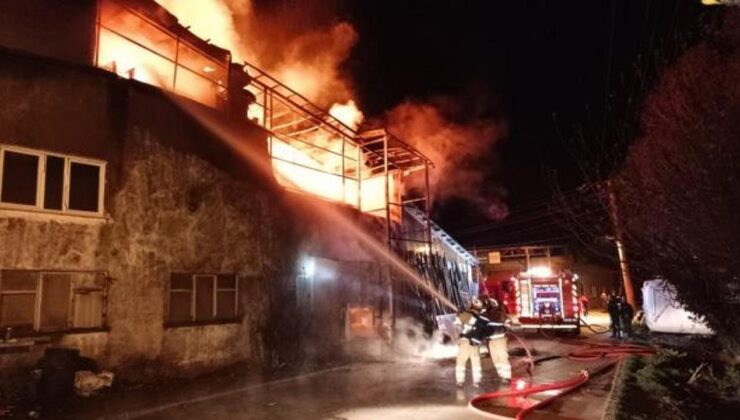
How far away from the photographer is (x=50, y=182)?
9305mm

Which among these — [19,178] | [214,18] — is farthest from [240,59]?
[19,178]

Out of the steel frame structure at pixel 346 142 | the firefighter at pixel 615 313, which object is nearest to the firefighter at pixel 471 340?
the steel frame structure at pixel 346 142

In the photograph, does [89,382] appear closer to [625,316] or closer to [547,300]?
[547,300]

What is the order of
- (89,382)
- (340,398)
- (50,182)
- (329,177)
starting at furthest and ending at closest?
1. (329,177)
2. (50,182)
3. (340,398)
4. (89,382)

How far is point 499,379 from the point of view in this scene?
10.9 metres

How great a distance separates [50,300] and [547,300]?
17517 millimetres

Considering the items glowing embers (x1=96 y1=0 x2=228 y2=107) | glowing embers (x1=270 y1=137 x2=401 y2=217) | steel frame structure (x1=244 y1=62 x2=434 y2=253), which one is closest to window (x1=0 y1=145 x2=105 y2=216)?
glowing embers (x1=96 y1=0 x2=228 y2=107)

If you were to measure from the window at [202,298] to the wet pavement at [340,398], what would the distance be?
1.32 meters

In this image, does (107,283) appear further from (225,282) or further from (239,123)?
(239,123)

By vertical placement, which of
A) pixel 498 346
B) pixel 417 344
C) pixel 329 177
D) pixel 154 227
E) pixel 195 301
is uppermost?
pixel 329 177

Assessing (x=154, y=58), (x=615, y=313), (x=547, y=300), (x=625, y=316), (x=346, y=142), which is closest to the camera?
(x=154, y=58)

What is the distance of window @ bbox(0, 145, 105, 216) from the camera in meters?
8.84

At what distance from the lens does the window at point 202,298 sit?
10945mm

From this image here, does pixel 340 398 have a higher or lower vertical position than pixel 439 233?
lower
